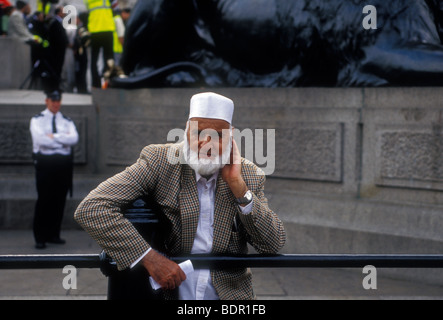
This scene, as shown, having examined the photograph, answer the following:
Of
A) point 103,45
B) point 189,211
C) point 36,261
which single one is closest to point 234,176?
point 189,211

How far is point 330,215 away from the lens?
20.7 ft

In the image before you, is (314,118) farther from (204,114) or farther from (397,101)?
(204,114)

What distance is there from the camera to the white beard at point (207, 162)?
2.65 metres

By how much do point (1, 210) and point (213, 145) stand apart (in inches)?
240

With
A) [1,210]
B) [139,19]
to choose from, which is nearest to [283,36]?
[139,19]

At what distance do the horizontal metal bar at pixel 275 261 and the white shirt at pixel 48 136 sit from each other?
17.2 ft

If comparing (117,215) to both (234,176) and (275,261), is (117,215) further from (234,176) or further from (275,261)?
(275,261)

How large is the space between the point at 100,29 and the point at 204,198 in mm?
9187

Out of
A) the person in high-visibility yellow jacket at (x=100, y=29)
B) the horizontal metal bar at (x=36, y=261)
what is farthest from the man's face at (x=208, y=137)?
the person in high-visibility yellow jacket at (x=100, y=29)

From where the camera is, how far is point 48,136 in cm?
729

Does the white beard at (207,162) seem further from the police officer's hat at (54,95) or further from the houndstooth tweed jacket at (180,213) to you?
the police officer's hat at (54,95)

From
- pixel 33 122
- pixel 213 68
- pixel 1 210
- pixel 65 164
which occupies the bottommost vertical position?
pixel 1 210

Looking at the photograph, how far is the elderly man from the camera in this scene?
2.60 m

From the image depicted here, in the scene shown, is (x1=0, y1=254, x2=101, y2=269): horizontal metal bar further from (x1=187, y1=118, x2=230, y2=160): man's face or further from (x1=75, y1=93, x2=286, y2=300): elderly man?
(x1=187, y1=118, x2=230, y2=160): man's face
